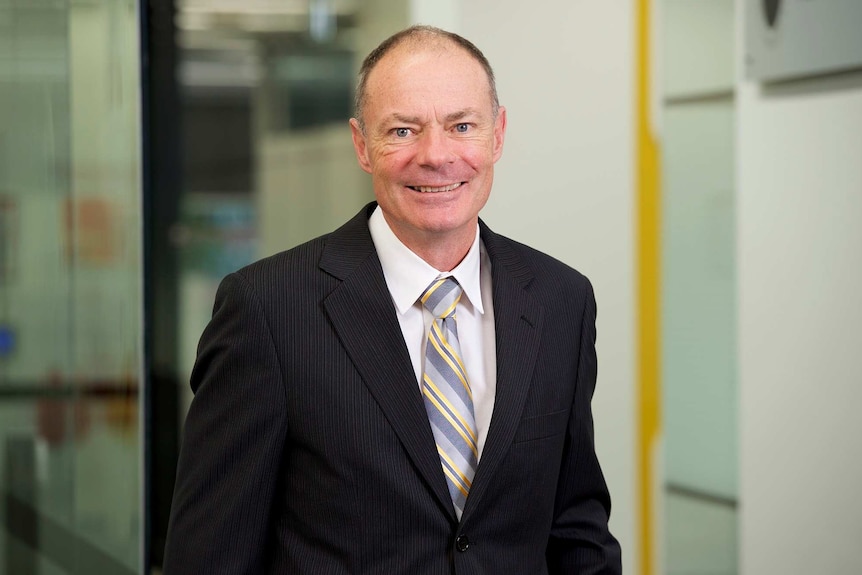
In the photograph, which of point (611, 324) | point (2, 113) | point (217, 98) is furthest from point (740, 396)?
point (217, 98)

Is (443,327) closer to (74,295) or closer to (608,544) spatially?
(608,544)

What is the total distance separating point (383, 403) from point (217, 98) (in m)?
12.0

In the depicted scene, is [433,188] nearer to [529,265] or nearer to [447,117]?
[447,117]

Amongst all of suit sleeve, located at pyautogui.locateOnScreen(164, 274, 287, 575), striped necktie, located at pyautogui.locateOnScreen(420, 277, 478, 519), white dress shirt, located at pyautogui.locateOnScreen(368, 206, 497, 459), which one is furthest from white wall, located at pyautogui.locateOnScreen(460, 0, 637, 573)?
suit sleeve, located at pyautogui.locateOnScreen(164, 274, 287, 575)

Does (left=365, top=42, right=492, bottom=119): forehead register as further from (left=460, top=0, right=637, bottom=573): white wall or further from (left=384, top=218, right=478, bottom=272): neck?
(left=460, top=0, right=637, bottom=573): white wall

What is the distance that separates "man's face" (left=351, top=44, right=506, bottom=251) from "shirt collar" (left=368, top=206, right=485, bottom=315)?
32mm

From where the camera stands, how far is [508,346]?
1.71 m

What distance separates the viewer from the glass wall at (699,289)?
3646mm

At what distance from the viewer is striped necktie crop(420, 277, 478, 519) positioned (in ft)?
5.37

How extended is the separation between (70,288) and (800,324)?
7.24 ft

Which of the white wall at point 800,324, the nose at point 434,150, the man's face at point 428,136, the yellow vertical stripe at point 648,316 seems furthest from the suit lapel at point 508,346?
the yellow vertical stripe at point 648,316

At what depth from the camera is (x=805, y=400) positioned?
10.4 ft

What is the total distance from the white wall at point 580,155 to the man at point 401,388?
1.90 m

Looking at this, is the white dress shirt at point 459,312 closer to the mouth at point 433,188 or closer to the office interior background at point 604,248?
the mouth at point 433,188
